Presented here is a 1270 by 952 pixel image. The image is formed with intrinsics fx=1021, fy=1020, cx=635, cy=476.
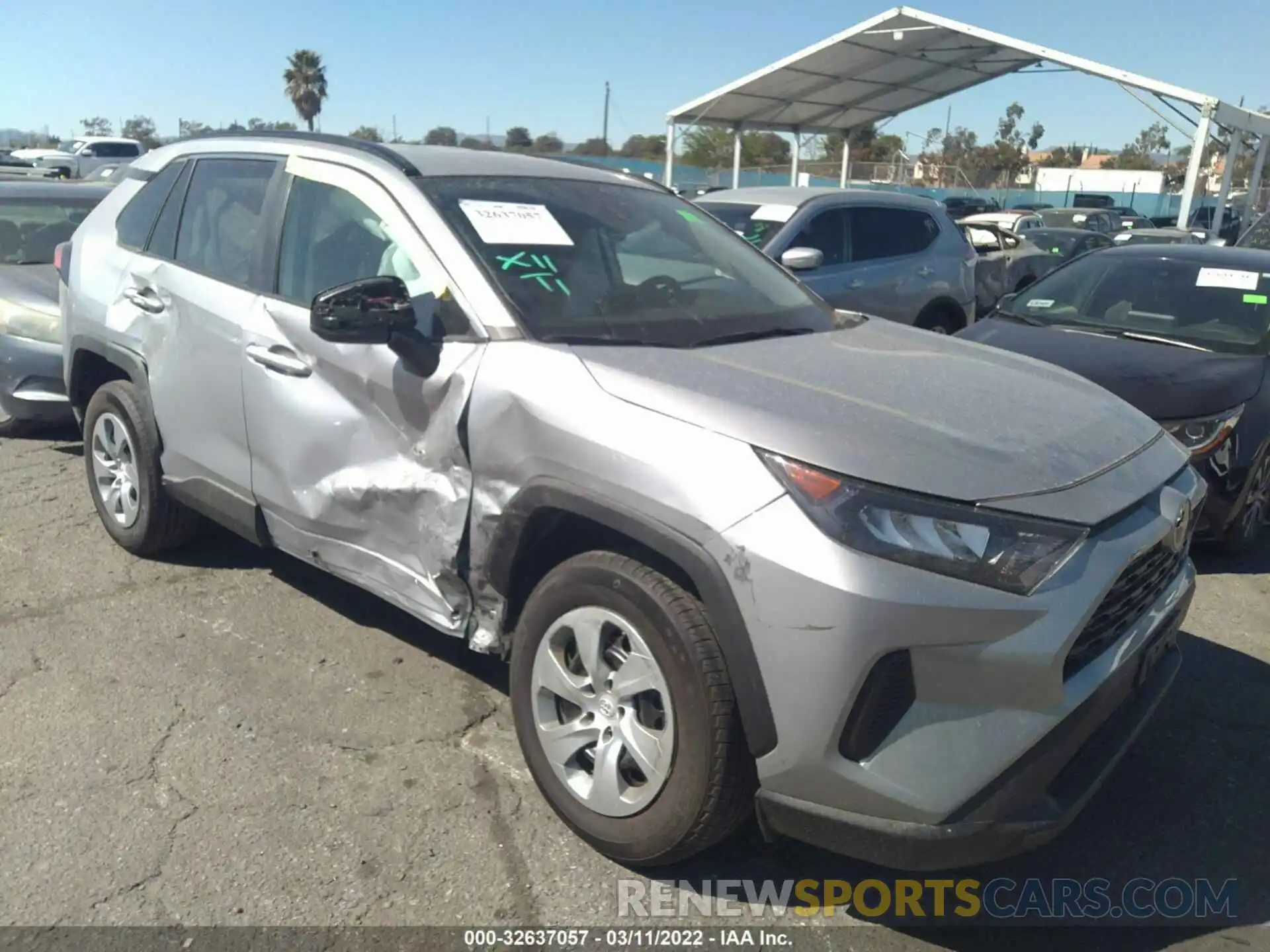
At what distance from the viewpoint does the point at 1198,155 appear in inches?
704

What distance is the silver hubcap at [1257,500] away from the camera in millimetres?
5004

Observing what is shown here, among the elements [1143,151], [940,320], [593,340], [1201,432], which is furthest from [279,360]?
[1143,151]

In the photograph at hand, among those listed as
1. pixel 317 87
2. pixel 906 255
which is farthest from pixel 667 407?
pixel 317 87

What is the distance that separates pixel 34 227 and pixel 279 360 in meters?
5.00

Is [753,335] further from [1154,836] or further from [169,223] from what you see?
[169,223]

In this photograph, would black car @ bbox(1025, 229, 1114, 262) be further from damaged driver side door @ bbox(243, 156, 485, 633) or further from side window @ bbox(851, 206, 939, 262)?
damaged driver side door @ bbox(243, 156, 485, 633)

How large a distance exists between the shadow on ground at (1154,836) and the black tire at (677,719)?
8.5 inches

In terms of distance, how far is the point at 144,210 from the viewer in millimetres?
4488

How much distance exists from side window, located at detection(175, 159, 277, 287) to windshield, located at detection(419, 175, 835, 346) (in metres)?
0.95

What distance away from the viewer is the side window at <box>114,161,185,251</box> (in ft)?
14.5

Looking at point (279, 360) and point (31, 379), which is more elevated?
point (279, 360)

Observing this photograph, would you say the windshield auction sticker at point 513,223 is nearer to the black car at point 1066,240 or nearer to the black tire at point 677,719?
the black tire at point 677,719

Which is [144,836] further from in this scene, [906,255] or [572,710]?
[906,255]

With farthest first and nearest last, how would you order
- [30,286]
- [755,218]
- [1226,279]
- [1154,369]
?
[755,218], [30,286], [1226,279], [1154,369]
